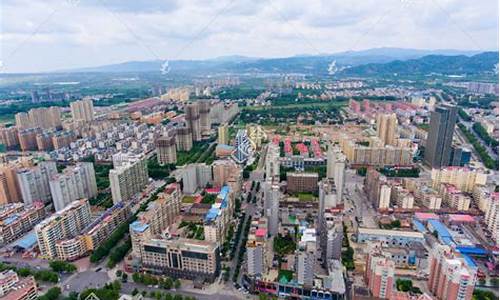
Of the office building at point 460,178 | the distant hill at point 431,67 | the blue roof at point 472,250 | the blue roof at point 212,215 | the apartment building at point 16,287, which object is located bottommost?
the blue roof at point 472,250

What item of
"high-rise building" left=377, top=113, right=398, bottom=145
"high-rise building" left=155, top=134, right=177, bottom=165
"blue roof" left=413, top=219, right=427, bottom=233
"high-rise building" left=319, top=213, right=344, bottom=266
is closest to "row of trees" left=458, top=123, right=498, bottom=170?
"high-rise building" left=377, top=113, right=398, bottom=145

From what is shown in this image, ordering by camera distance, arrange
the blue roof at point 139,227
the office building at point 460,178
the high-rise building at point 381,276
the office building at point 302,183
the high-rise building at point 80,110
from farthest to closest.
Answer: the high-rise building at point 80,110
the office building at point 302,183
the office building at point 460,178
the blue roof at point 139,227
the high-rise building at point 381,276

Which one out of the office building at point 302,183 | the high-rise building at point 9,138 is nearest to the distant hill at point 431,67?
the office building at point 302,183

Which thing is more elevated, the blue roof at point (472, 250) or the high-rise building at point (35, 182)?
the high-rise building at point (35, 182)

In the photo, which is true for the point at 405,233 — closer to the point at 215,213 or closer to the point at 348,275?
the point at 348,275

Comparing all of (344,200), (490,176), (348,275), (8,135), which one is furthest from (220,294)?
(8,135)

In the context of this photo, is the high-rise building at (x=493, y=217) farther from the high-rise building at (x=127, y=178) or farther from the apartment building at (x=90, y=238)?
the high-rise building at (x=127, y=178)
